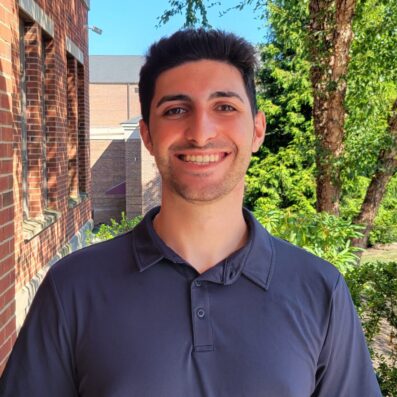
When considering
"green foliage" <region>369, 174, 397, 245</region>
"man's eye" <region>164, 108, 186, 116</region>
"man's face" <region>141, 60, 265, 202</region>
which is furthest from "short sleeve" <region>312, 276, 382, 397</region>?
"green foliage" <region>369, 174, 397, 245</region>

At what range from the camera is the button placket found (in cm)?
135

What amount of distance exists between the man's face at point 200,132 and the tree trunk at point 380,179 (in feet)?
17.6

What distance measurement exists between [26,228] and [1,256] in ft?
8.62

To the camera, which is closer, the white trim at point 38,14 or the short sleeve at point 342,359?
the short sleeve at point 342,359

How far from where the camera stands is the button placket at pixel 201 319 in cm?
135

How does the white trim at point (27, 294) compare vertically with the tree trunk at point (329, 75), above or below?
below

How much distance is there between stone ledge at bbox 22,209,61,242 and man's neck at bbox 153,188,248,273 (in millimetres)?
4437

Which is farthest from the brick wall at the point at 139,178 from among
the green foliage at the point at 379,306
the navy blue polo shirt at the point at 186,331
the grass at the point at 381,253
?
the navy blue polo shirt at the point at 186,331

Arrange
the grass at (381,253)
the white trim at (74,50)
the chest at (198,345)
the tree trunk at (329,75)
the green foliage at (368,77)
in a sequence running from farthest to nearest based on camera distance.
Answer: the grass at (381,253) < the white trim at (74,50) < the green foliage at (368,77) < the tree trunk at (329,75) < the chest at (198,345)

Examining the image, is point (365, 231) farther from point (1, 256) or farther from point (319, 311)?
point (319, 311)

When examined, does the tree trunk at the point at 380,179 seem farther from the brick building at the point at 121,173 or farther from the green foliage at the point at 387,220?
the brick building at the point at 121,173

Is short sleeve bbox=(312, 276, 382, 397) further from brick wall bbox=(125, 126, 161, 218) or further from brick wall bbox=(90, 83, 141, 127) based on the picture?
brick wall bbox=(90, 83, 141, 127)

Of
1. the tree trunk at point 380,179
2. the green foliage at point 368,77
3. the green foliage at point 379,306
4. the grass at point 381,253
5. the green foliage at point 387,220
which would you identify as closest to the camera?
the green foliage at point 379,306

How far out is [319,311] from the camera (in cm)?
148
